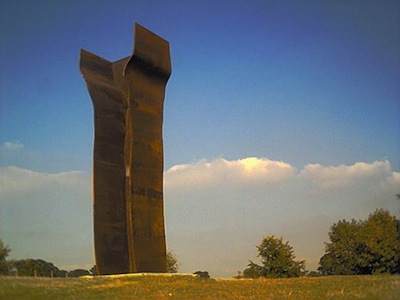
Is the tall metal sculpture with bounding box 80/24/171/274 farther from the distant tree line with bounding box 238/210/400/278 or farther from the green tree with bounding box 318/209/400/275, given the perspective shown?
the green tree with bounding box 318/209/400/275

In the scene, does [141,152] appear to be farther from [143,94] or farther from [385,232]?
[385,232]

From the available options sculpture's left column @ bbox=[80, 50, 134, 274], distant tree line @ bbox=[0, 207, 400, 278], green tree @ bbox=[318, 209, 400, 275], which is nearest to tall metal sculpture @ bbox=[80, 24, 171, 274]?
sculpture's left column @ bbox=[80, 50, 134, 274]

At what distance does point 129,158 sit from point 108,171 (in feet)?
3.83

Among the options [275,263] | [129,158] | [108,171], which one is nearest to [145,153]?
[129,158]

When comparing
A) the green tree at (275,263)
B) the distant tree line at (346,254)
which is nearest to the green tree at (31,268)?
the distant tree line at (346,254)

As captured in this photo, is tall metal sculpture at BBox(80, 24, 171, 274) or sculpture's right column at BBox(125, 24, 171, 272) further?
sculpture's right column at BBox(125, 24, 171, 272)

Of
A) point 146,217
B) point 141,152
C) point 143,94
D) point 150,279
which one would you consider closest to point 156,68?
point 143,94

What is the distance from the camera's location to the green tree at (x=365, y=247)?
127ft

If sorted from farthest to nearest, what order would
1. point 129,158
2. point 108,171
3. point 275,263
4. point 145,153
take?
point 275,263 → point 145,153 → point 129,158 → point 108,171

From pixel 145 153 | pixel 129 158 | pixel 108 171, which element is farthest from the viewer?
pixel 145 153

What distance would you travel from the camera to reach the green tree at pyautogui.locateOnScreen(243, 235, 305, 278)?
123 feet

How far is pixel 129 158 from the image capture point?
23.2m

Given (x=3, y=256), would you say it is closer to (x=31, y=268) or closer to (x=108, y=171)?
(x=31, y=268)

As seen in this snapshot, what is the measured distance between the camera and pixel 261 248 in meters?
38.5
